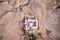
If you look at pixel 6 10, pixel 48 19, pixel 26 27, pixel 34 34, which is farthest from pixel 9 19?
pixel 48 19

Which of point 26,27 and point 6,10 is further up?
point 6,10

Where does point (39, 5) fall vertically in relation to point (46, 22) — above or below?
above

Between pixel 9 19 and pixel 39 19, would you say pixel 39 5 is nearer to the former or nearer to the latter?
pixel 39 19

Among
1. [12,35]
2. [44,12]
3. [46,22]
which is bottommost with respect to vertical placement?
[12,35]

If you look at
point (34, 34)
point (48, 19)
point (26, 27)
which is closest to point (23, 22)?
point (26, 27)

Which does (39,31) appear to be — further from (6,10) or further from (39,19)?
(6,10)

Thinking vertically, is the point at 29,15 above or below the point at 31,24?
above
